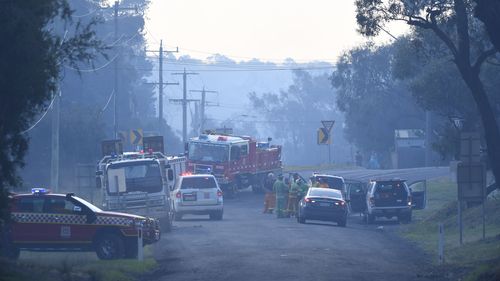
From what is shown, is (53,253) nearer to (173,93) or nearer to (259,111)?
(259,111)

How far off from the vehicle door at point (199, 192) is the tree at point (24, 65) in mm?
24894

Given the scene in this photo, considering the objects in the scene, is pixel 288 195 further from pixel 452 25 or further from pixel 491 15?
pixel 491 15

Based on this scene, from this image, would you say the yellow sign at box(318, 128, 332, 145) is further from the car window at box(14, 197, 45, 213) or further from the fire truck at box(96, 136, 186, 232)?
the car window at box(14, 197, 45, 213)

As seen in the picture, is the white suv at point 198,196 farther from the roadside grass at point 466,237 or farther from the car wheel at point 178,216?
the roadside grass at point 466,237

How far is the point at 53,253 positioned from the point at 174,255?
3098mm

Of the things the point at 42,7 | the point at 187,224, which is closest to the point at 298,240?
the point at 187,224

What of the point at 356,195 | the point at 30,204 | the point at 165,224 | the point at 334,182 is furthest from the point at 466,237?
the point at 334,182

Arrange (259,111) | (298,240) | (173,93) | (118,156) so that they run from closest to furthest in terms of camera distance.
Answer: (298,240)
(118,156)
(259,111)
(173,93)

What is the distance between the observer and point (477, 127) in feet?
141

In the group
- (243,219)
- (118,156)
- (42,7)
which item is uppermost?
(42,7)

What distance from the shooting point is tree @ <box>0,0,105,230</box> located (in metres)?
16.0

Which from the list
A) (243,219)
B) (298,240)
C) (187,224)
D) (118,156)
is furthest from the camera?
(243,219)

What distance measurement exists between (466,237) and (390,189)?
382 inches

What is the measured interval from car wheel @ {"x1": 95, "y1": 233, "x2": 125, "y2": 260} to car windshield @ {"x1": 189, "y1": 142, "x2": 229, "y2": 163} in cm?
2979
